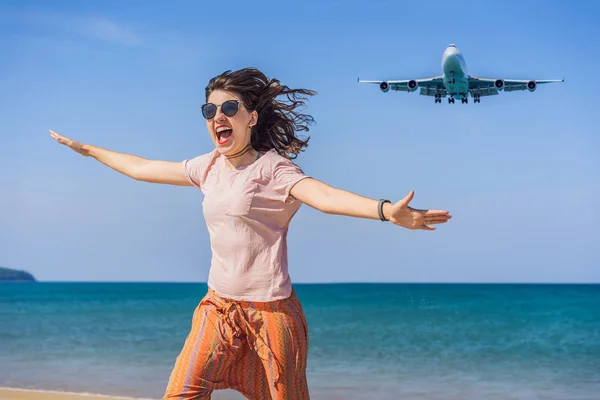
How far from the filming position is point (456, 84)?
33500 mm

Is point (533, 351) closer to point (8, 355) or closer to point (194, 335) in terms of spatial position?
point (8, 355)

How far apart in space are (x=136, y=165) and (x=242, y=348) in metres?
1.09

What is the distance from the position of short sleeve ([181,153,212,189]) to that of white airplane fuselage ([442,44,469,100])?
29.6 meters

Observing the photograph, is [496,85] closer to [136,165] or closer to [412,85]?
[412,85]

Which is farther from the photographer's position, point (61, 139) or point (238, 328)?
point (61, 139)

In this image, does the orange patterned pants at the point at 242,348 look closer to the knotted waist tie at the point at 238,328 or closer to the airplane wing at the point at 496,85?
the knotted waist tie at the point at 238,328

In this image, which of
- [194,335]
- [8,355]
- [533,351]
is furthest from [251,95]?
[533,351]

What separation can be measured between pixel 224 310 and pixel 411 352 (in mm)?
18237

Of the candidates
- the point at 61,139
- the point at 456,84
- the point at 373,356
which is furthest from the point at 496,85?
the point at 61,139

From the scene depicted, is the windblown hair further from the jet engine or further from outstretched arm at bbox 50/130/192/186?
the jet engine

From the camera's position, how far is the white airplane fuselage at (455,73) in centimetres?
3306

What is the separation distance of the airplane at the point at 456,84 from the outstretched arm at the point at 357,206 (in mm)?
28984

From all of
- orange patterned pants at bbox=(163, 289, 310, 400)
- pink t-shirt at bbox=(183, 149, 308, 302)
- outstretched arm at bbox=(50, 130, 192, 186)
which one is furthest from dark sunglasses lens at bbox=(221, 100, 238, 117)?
orange patterned pants at bbox=(163, 289, 310, 400)

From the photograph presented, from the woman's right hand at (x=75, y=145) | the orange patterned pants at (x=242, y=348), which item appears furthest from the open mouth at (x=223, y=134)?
the woman's right hand at (x=75, y=145)
